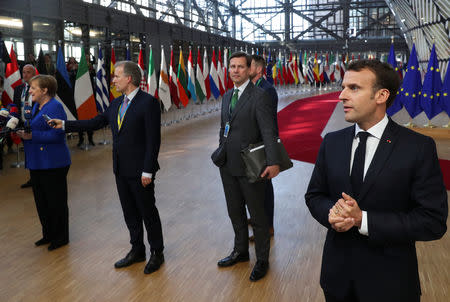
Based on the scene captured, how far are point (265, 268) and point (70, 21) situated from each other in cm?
1283

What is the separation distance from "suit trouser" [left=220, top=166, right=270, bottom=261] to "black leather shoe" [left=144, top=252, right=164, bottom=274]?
25.5 inches

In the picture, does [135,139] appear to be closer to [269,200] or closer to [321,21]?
[269,200]

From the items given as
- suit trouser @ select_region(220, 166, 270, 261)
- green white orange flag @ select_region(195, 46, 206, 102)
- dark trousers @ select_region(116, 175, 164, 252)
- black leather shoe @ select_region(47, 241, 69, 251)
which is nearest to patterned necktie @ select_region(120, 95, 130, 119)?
dark trousers @ select_region(116, 175, 164, 252)

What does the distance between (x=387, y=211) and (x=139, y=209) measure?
7.41 feet

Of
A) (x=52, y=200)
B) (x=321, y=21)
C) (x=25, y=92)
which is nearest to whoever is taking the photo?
(x=52, y=200)

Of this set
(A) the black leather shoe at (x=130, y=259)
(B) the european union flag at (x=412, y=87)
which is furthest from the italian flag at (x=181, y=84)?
(A) the black leather shoe at (x=130, y=259)

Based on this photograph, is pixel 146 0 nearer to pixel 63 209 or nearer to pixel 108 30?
pixel 108 30

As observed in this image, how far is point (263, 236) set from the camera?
3.28 meters

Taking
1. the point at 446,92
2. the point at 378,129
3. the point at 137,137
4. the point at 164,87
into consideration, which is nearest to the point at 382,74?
the point at 378,129

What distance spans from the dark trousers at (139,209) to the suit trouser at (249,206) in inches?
22.6

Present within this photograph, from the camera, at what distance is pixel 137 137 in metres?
3.22

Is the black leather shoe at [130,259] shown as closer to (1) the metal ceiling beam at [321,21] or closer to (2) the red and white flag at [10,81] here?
(2) the red and white flag at [10,81]

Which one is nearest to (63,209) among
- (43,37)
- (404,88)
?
(404,88)

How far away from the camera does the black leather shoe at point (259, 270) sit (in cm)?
326
